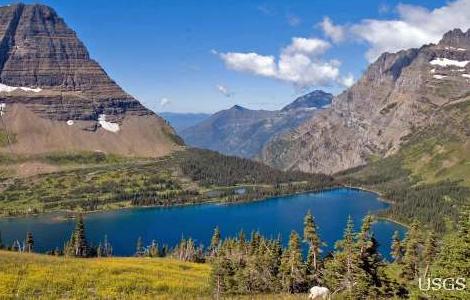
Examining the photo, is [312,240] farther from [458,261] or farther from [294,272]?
[458,261]

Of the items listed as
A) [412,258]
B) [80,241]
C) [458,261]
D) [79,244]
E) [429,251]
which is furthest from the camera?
[80,241]

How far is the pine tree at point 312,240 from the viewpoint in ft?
306

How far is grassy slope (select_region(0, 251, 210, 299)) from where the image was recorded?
223ft

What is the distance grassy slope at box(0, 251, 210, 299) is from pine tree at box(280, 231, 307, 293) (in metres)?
14.2

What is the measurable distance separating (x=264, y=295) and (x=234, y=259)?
15988 mm

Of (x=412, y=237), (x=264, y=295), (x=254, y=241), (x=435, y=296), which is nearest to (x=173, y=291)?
(x=264, y=295)

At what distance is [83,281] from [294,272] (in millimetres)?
38188

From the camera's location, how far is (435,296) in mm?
52656

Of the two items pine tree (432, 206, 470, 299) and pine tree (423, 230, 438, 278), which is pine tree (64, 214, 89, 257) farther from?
pine tree (432, 206, 470, 299)

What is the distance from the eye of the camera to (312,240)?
311 feet

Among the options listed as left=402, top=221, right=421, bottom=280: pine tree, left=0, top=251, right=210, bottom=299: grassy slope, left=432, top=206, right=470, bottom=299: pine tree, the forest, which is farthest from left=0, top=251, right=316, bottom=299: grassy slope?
left=402, top=221, right=421, bottom=280: pine tree

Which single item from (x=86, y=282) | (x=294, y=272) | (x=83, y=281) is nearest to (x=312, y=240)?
(x=294, y=272)

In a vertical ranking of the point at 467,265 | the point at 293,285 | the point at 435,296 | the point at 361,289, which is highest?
the point at 467,265

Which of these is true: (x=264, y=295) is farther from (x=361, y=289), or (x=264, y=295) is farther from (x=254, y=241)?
(x=254, y=241)
